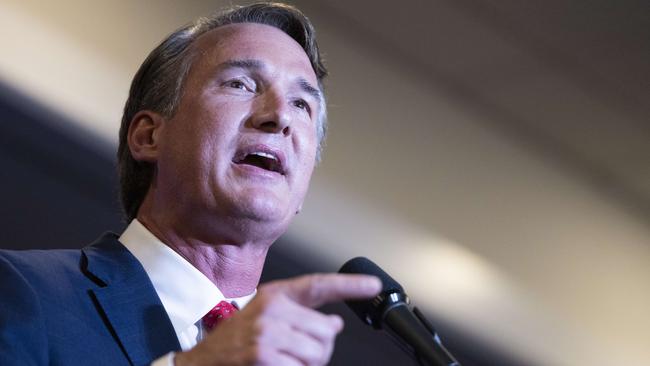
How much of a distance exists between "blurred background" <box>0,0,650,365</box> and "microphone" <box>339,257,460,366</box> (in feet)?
3.32

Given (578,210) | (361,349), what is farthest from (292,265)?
(578,210)

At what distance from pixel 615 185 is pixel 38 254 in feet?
8.88

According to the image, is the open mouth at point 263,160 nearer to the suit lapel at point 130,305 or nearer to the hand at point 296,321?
the suit lapel at point 130,305

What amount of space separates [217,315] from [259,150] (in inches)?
10.6

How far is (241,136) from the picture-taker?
1522 mm

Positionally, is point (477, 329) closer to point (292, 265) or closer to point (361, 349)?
point (361, 349)

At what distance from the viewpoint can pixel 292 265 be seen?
2.30 metres

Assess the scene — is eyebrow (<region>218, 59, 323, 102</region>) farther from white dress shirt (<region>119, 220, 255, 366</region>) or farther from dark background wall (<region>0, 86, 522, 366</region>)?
dark background wall (<region>0, 86, 522, 366</region>)

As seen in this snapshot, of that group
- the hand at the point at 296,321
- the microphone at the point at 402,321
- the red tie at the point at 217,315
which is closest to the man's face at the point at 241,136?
the red tie at the point at 217,315

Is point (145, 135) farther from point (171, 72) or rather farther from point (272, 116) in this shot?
point (272, 116)

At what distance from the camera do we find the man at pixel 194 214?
1222 millimetres

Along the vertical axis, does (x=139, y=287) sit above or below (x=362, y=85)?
below

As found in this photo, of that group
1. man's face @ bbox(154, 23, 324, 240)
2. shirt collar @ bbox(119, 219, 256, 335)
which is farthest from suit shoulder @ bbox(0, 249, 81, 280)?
man's face @ bbox(154, 23, 324, 240)

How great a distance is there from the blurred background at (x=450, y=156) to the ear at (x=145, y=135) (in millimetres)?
340
